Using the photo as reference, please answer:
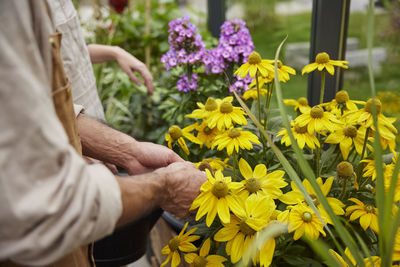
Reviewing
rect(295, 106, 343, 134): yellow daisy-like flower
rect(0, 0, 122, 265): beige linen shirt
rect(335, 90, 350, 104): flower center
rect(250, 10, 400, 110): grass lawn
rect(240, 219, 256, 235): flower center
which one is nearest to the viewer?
rect(0, 0, 122, 265): beige linen shirt

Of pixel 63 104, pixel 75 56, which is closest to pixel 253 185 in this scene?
pixel 63 104

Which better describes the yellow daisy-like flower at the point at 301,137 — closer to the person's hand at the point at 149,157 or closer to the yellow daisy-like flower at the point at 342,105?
the yellow daisy-like flower at the point at 342,105

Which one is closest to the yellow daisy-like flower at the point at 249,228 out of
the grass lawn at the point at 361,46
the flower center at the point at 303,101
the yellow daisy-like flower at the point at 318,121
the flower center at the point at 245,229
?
the flower center at the point at 245,229

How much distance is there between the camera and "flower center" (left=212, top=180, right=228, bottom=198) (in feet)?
2.63

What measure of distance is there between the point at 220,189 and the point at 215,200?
33 millimetres

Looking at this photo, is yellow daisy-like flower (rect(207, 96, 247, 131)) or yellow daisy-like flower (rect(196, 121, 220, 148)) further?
yellow daisy-like flower (rect(196, 121, 220, 148))

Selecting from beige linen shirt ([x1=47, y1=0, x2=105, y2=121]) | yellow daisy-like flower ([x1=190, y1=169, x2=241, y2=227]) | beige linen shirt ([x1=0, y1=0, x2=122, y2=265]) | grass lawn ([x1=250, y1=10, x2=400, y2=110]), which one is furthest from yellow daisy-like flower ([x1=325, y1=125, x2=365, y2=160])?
grass lawn ([x1=250, y1=10, x2=400, y2=110])

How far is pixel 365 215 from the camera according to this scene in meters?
0.86

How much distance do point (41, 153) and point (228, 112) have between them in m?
0.57

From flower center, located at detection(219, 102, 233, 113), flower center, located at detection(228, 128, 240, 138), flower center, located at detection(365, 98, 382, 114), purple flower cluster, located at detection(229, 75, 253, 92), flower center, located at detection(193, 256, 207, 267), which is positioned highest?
flower center, located at detection(365, 98, 382, 114)

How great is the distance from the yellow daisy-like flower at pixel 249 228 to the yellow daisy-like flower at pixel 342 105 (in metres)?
0.36

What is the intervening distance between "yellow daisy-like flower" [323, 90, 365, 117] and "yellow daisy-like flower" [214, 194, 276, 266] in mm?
363

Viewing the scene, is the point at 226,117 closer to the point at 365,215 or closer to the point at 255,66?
the point at 255,66

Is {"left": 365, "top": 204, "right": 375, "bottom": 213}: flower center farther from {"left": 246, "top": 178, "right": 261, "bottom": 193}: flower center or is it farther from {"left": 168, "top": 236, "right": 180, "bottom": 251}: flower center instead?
{"left": 168, "top": 236, "right": 180, "bottom": 251}: flower center
